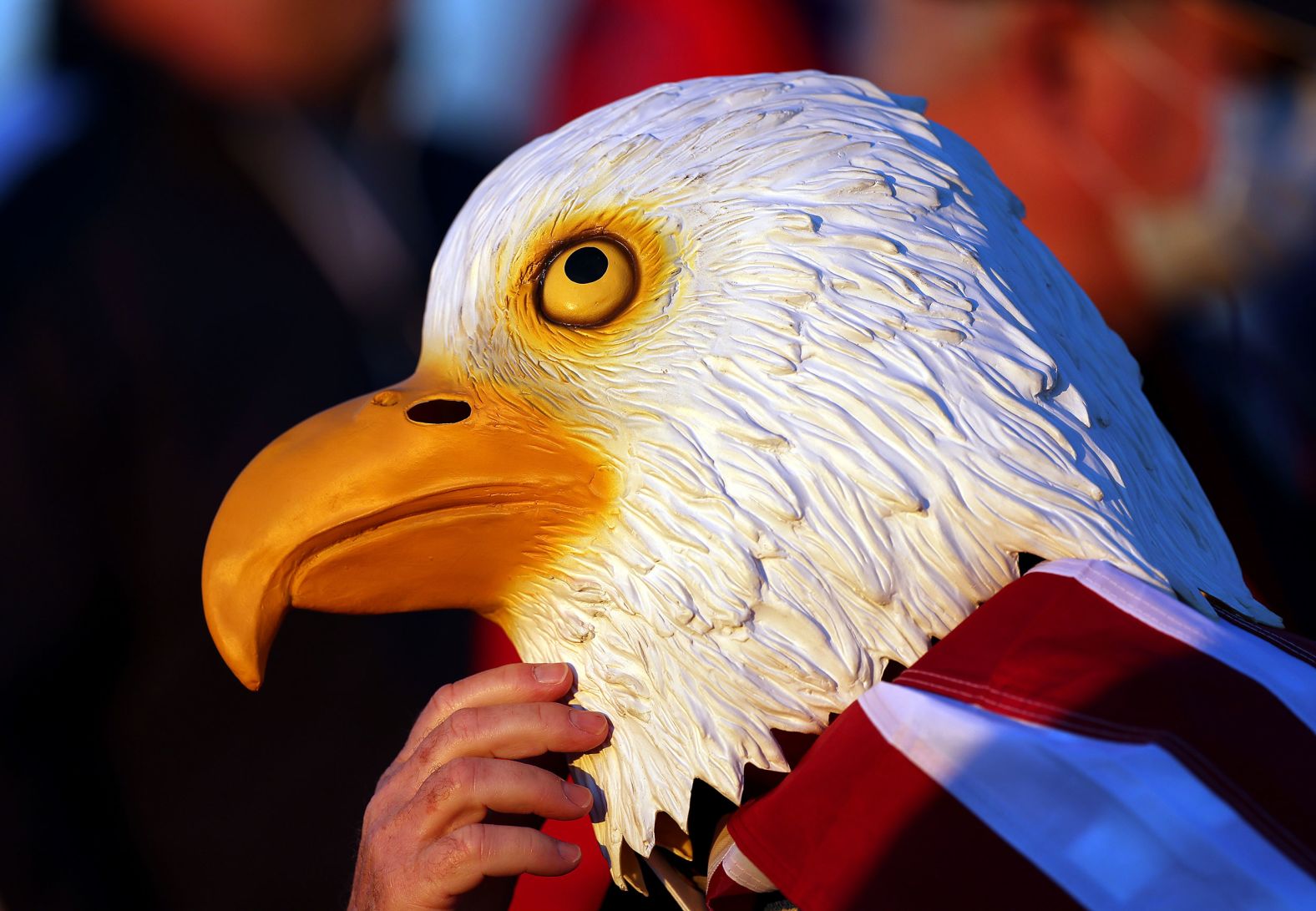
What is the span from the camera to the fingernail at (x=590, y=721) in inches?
33.7

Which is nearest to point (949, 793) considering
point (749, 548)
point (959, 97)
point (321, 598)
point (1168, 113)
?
point (749, 548)

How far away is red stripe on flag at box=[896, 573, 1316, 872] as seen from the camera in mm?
649

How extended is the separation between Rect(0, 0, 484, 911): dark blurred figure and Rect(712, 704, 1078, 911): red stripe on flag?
1.24 metres

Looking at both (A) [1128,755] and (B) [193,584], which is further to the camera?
(B) [193,584]

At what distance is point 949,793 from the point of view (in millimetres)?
688

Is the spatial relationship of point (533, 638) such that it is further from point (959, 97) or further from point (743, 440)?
point (959, 97)

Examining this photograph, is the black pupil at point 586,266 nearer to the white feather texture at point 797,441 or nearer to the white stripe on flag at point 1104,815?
the white feather texture at point 797,441

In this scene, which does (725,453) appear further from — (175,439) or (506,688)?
(175,439)

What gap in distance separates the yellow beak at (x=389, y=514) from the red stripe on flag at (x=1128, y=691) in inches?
11.4

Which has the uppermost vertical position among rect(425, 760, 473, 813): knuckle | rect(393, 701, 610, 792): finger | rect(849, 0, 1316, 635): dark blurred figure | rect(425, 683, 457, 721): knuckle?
rect(849, 0, 1316, 635): dark blurred figure

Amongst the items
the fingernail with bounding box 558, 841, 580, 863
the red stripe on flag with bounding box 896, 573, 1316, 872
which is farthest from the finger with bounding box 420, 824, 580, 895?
the red stripe on flag with bounding box 896, 573, 1316, 872

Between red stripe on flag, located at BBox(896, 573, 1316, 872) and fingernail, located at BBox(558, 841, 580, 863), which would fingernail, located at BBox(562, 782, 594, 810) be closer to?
fingernail, located at BBox(558, 841, 580, 863)

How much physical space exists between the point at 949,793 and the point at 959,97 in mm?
1816

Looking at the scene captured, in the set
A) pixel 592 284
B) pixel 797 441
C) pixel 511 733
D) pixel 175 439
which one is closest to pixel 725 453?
pixel 797 441
